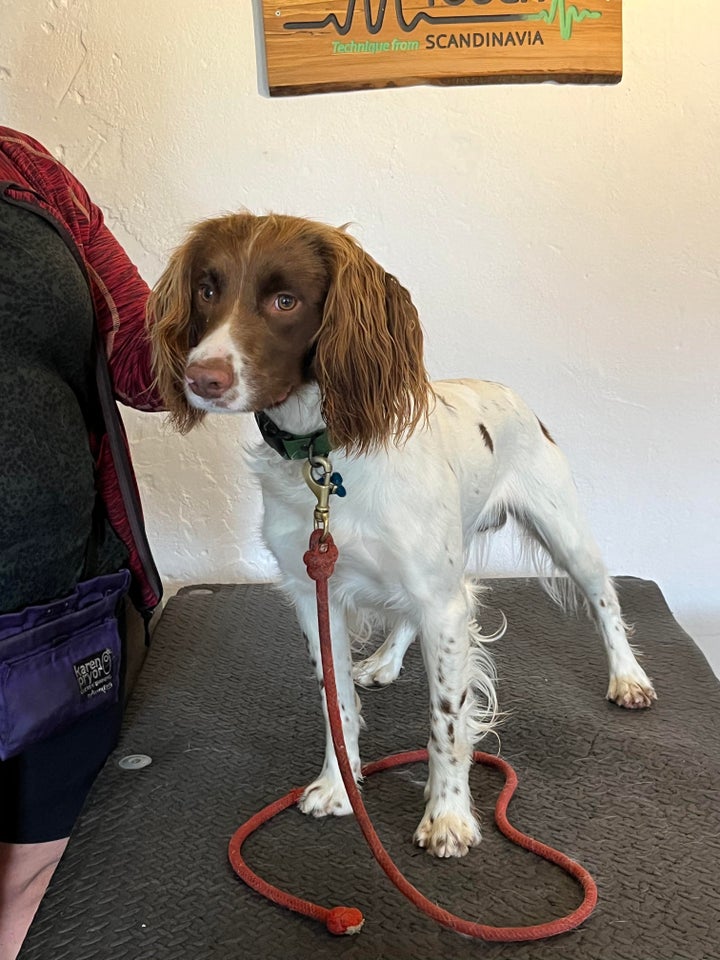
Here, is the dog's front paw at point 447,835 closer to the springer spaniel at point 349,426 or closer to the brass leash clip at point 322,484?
the springer spaniel at point 349,426

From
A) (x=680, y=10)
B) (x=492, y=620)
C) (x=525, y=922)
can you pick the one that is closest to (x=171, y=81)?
(x=680, y=10)

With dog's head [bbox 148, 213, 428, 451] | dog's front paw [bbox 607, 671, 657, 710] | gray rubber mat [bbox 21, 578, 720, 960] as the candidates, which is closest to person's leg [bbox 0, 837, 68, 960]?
gray rubber mat [bbox 21, 578, 720, 960]

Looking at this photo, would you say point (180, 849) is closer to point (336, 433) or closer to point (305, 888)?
point (305, 888)

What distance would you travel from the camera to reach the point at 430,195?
6.33 feet

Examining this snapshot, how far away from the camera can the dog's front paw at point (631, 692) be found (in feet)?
4.91

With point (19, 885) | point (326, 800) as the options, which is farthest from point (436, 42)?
point (19, 885)

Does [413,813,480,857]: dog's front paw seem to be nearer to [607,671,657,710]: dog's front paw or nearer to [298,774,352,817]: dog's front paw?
[298,774,352,817]: dog's front paw

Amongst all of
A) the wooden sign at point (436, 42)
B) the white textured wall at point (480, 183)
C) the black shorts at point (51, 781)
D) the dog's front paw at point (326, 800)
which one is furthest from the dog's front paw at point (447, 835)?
the wooden sign at point (436, 42)

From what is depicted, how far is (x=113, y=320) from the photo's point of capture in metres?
1.36

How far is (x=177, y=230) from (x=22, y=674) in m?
1.17

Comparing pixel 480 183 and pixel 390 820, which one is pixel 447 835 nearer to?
pixel 390 820

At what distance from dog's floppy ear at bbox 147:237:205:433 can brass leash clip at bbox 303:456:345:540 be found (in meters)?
0.16

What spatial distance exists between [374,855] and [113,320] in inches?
34.0

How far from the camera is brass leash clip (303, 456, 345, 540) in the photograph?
39.6 inches
